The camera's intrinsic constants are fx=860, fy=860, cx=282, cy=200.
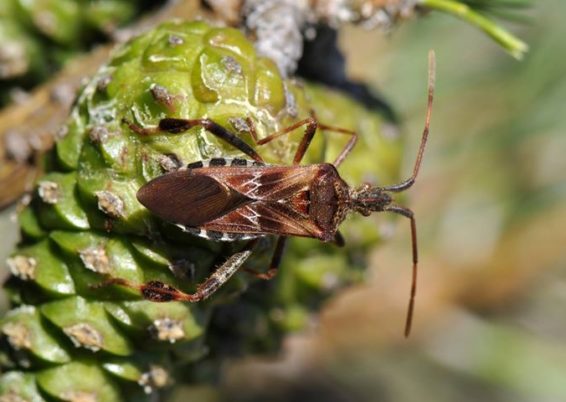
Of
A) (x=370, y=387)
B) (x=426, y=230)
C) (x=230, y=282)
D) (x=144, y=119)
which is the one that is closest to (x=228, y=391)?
(x=370, y=387)

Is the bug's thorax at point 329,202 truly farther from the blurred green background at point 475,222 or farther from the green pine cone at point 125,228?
the blurred green background at point 475,222

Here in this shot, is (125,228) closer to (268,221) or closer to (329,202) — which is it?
(268,221)

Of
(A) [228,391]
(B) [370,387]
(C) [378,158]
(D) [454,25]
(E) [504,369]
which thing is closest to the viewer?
(C) [378,158]

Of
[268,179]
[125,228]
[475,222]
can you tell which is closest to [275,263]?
[268,179]

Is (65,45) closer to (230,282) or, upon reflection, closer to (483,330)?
(230,282)

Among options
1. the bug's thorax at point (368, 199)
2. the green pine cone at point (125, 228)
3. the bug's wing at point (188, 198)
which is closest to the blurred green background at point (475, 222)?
the bug's thorax at point (368, 199)

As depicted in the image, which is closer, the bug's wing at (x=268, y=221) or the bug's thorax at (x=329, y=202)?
the bug's wing at (x=268, y=221)
